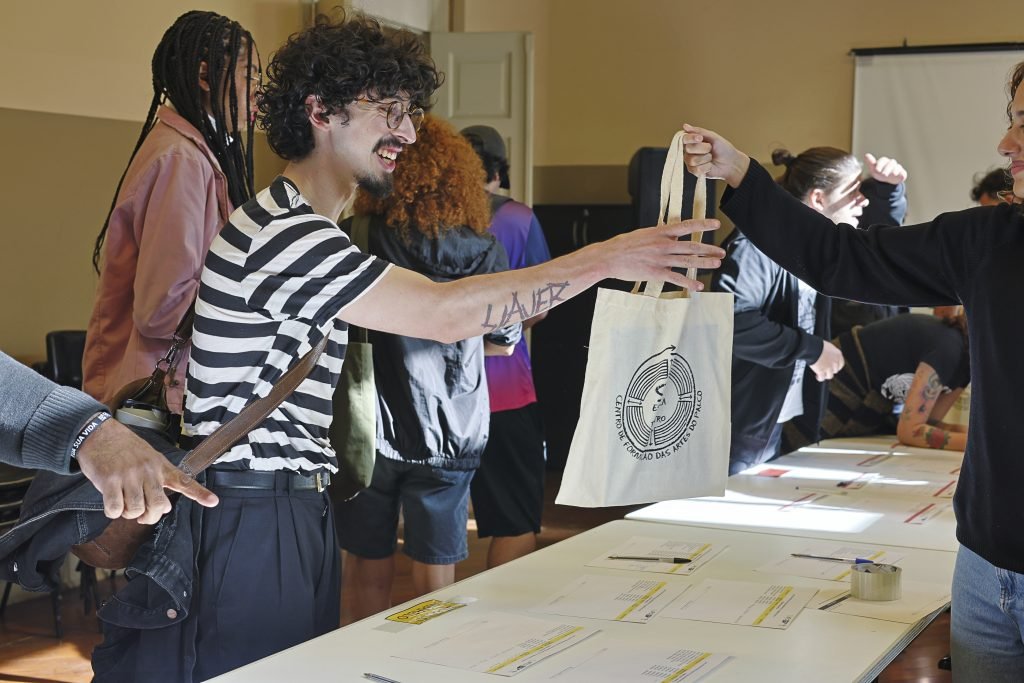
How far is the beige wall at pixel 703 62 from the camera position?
7.56 metres

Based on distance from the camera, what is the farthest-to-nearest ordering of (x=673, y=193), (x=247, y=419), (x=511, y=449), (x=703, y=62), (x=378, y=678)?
(x=703, y=62) → (x=511, y=449) → (x=673, y=193) → (x=247, y=419) → (x=378, y=678)

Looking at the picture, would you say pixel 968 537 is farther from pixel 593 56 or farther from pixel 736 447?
pixel 593 56

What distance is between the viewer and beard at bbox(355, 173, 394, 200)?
1.93m

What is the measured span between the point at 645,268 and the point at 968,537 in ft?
2.01

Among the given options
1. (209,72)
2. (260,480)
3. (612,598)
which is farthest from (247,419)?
(209,72)

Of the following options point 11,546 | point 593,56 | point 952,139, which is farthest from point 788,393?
point 593,56

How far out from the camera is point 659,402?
201 cm

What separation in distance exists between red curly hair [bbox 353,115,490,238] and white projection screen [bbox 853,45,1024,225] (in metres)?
4.89

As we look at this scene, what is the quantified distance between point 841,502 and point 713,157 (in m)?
1.20

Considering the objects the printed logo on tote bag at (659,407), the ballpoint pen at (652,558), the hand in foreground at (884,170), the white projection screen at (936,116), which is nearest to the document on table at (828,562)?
the ballpoint pen at (652,558)

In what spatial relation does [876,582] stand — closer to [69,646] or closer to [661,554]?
[661,554]

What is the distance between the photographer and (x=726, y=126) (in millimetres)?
7992

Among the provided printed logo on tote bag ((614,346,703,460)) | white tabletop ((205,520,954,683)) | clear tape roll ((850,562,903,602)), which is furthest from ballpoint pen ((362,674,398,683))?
clear tape roll ((850,562,903,602))

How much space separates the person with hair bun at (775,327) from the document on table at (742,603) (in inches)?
47.9
